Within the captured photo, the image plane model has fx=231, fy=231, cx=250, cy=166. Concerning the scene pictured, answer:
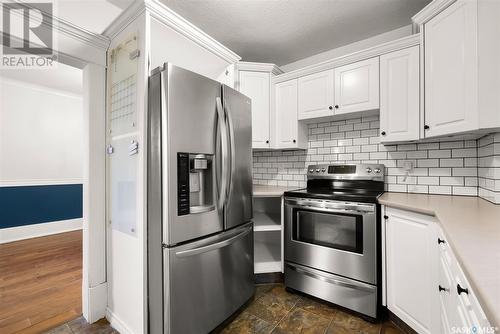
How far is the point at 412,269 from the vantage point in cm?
156

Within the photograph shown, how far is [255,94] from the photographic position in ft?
8.88

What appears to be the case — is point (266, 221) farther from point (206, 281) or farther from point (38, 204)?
point (38, 204)

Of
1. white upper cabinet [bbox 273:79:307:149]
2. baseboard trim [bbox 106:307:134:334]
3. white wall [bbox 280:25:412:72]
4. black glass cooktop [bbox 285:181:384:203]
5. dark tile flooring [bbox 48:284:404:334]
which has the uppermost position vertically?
white wall [bbox 280:25:412:72]

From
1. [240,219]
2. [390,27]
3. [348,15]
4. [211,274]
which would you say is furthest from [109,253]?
[390,27]

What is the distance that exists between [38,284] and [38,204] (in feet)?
7.32

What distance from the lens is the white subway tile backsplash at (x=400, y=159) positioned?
179cm

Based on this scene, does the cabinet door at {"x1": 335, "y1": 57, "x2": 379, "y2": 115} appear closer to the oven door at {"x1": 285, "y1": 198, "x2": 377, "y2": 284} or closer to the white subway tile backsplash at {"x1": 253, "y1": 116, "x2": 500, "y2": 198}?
the white subway tile backsplash at {"x1": 253, "y1": 116, "x2": 500, "y2": 198}

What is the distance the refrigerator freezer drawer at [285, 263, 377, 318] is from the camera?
180 centimetres

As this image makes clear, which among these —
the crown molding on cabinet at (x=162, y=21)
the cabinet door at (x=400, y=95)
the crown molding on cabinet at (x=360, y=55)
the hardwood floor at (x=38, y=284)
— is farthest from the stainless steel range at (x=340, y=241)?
the hardwood floor at (x=38, y=284)

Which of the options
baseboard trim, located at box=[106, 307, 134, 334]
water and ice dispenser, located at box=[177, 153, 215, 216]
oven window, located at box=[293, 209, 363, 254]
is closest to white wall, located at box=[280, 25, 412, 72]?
oven window, located at box=[293, 209, 363, 254]

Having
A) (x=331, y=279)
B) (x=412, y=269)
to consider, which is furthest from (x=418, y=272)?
(x=331, y=279)

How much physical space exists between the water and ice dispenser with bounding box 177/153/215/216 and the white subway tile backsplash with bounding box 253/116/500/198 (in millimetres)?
1568

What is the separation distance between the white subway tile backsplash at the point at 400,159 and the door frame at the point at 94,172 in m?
1.98

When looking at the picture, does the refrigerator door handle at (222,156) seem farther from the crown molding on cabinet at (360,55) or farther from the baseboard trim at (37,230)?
the baseboard trim at (37,230)
